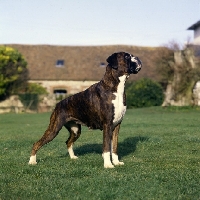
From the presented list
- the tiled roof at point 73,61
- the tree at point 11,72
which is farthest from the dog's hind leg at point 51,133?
the tiled roof at point 73,61

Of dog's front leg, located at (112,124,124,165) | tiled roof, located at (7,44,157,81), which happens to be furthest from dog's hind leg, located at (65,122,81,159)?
tiled roof, located at (7,44,157,81)

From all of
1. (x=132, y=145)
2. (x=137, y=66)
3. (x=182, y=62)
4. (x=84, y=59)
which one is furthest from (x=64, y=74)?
(x=137, y=66)

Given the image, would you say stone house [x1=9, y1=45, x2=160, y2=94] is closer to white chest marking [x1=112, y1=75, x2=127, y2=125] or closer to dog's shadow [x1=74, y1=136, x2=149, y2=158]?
dog's shadow [x1=74, y1=136, x2=149, y2=158]

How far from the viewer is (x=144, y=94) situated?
48438 mm

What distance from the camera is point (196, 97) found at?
41281mm

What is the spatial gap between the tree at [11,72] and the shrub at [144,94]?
13.4m

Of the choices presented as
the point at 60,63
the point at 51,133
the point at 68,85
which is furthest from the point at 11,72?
the point at 51,133

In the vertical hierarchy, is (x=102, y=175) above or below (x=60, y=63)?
below

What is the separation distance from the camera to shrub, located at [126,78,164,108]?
4819cm

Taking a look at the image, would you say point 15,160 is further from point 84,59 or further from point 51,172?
point 84,59

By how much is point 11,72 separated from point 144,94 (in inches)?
597

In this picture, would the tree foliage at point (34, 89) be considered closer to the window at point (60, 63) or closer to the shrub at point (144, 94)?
the window at point (60, 63)

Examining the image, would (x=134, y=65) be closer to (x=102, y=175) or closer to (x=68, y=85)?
(x=102, y=175)

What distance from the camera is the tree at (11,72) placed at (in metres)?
53.4
